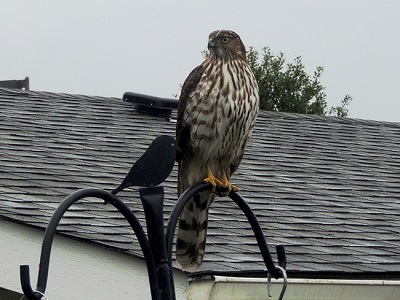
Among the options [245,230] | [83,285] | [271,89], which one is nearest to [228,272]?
[83,285]

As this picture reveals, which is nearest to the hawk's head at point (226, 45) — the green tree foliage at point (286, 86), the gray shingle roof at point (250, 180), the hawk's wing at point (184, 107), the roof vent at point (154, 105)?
the hawk's wing at point (184, 107)

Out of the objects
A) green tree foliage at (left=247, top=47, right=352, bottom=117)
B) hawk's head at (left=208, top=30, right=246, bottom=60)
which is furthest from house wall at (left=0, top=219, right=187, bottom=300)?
green tree foliage at (left=247, top=47, right=352, bottom=117)

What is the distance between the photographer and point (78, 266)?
5820mm

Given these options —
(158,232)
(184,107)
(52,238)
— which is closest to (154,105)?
(184,107)

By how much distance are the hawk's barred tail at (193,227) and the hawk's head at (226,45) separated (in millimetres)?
928

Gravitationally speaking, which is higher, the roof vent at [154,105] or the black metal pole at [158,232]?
the black metal pole at [158,232]

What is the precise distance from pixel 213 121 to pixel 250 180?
333 centimetres

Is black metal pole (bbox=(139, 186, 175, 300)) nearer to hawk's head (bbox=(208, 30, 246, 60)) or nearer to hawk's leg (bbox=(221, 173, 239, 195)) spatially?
hawk's leg (bbox=(221, 173, 239, 195))

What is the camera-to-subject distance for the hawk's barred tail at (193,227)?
16.0 feet

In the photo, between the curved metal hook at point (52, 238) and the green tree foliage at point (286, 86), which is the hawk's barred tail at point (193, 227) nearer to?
the curved metal hook at point (52, 238)

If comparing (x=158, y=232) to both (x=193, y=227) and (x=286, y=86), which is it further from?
(x=286, y=86)

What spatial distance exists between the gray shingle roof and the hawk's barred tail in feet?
2.35

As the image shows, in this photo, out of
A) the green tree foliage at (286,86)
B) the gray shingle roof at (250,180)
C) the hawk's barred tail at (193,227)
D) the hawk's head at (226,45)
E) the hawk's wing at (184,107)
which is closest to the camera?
the hawk's barred tail at (193,227)

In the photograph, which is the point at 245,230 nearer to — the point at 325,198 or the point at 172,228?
the point at 325,198
